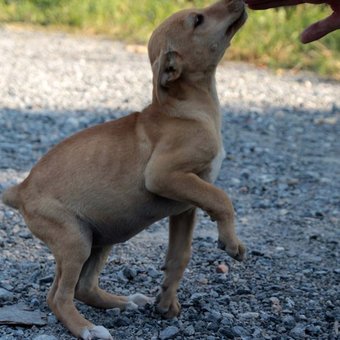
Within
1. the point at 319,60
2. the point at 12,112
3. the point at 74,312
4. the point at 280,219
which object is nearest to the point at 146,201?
the point at 74,312

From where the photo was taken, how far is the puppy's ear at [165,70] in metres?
4.33

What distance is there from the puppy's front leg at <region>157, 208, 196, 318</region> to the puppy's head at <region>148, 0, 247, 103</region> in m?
0.65

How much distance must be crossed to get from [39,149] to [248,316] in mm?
3808

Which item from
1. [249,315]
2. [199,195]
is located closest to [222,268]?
[249,315]

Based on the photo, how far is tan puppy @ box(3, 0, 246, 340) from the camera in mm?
4191

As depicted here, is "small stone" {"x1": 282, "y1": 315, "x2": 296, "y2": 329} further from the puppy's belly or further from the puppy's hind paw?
the puppy's hind paw

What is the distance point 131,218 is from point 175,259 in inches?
14.0

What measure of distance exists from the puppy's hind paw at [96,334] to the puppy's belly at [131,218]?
17.5 inches

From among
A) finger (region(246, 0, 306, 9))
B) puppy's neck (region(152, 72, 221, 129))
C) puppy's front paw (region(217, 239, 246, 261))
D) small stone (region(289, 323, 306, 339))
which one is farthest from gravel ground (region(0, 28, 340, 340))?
finger (region(246, 0, 306, 9))

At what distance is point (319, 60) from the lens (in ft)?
38.7

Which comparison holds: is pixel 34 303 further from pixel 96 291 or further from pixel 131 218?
pixel 131 218

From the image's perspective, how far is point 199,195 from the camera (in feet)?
13.6

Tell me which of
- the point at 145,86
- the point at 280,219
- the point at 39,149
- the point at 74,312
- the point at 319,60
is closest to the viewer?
the point at 74,312

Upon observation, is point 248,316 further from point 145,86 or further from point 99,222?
point 145,86
